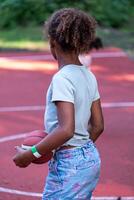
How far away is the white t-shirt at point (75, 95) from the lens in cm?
350

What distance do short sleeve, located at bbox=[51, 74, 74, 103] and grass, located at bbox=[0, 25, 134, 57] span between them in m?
10.9

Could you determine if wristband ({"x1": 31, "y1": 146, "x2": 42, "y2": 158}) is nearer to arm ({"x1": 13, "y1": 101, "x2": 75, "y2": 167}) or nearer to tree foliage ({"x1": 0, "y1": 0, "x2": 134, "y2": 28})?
arm ({"x1": 13, "y1": 101, "x2": 75, "y2": 167})

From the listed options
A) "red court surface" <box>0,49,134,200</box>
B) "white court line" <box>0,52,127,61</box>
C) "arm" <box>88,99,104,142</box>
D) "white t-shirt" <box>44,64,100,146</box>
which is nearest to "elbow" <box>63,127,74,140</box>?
"white t-shirt" <box>44,64,100,146</box>

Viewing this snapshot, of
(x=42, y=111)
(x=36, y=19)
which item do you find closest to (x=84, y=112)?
(x=42, y=111)

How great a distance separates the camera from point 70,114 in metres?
3.44

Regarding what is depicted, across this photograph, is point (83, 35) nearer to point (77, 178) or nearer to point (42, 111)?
point (77, 178)

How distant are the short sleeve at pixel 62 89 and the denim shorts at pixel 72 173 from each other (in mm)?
337

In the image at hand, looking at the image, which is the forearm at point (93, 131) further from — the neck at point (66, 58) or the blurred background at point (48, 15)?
the blurred background at point (48, 15)

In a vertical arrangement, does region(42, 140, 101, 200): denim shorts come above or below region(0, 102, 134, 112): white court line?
above

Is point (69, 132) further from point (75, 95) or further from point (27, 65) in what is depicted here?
point (27, 65)

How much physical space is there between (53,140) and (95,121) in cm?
44

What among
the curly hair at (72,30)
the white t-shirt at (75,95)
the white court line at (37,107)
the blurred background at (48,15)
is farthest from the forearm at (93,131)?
the blurred background at (48,15)

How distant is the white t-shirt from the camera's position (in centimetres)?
350

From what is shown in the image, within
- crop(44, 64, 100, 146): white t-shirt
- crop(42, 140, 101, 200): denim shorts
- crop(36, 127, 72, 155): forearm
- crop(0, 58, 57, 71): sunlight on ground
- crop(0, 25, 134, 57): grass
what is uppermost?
crop(44, 64, 100, 146): white t-shirt
